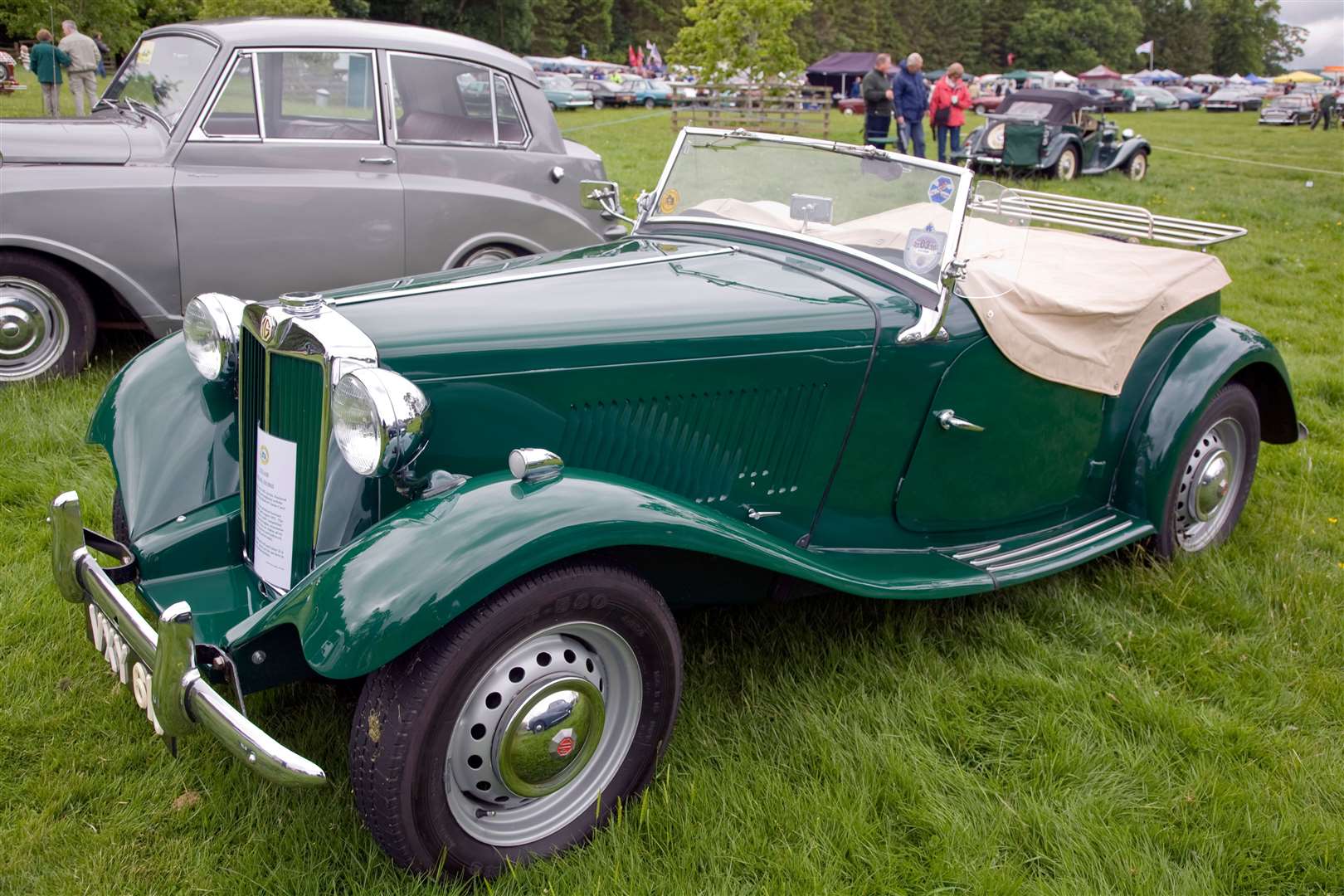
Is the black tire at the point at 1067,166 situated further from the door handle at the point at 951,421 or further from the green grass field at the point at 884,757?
the door handle at the point at 951,421

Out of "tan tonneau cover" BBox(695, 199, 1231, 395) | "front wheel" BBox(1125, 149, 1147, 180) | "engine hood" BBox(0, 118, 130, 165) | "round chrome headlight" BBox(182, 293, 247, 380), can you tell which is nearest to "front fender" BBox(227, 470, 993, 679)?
"round chrome headlight" BBox(182, 293, 247, 380)

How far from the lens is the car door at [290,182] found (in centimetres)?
542

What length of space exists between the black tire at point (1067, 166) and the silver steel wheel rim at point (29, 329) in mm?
13987

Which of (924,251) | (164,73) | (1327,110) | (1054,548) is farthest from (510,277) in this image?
(1327,110)

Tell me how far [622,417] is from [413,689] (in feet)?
2.96

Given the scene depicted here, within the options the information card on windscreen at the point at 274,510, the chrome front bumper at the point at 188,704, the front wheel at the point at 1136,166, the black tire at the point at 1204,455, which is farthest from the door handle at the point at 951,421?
the front wheel at the point at 1136,166

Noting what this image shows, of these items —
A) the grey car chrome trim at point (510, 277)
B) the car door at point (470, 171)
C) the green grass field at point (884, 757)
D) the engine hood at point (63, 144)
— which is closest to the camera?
the green grass field at point (884, 757)

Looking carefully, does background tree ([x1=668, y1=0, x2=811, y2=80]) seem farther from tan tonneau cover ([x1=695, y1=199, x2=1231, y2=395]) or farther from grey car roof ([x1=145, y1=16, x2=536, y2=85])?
tan tonneau cover ([x1=695, y1=199, x2=1231, y2=395])

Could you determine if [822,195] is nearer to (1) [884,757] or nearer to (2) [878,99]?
(1) [884,757]

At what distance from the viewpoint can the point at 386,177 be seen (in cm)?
582

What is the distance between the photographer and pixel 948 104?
14.1m

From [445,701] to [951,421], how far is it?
5.83 feet

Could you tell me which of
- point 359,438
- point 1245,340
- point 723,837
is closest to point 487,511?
point 359,438

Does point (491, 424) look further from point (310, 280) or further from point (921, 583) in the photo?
point (310, 280)
